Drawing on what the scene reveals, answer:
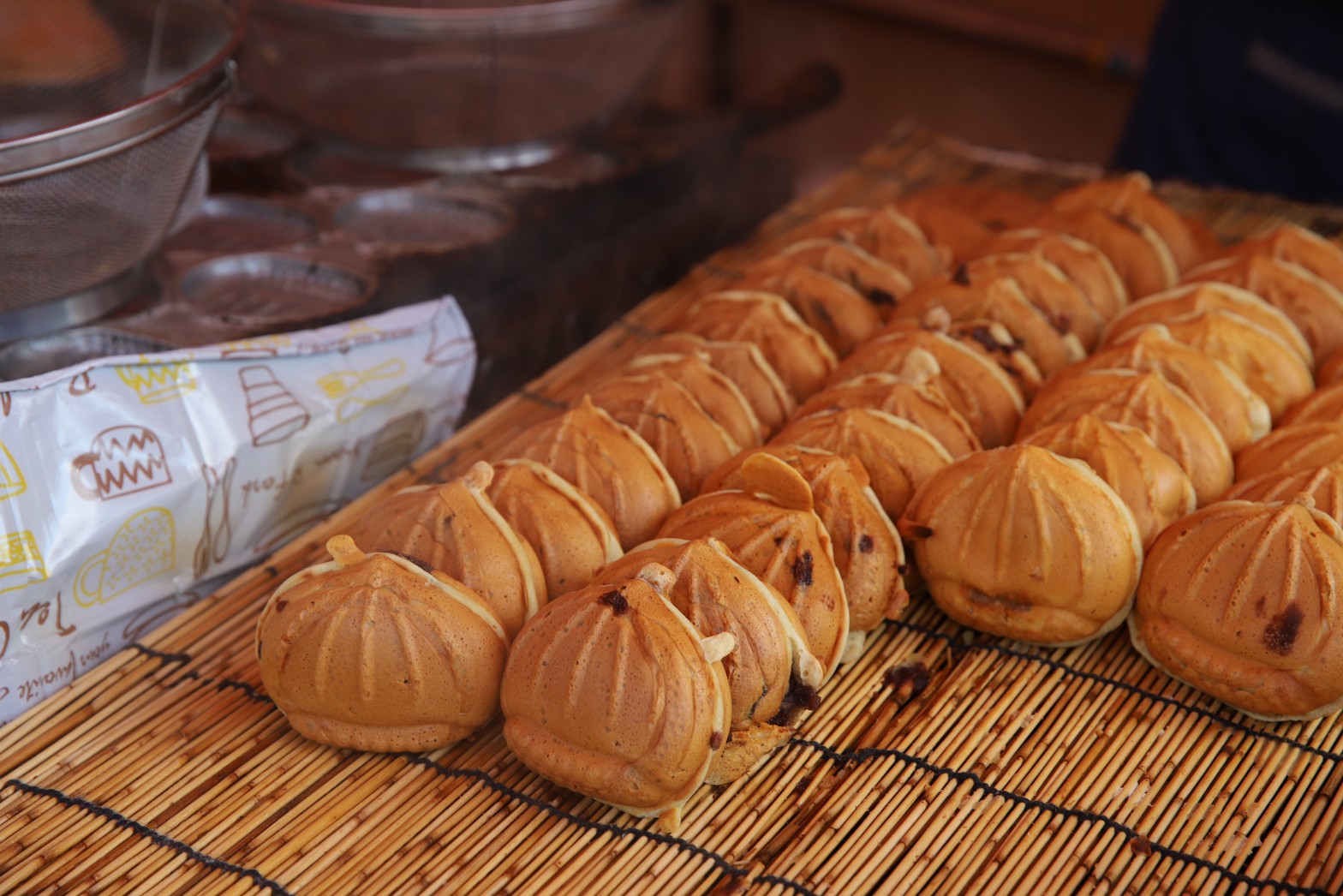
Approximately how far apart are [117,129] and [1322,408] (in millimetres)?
1701

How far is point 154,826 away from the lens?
4.32 feet

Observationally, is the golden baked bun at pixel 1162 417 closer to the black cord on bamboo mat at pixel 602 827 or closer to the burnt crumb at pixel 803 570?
the burnt crumb at pixel 803 570

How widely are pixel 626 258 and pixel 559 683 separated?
1.25 meters

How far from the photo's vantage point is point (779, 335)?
189cm

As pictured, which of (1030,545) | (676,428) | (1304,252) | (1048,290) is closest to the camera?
(1030,545)

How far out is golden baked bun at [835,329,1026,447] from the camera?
1753mm

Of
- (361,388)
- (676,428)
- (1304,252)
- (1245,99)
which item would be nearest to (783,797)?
(676,428)

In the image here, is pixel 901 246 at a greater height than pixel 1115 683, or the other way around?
pixel 901 246

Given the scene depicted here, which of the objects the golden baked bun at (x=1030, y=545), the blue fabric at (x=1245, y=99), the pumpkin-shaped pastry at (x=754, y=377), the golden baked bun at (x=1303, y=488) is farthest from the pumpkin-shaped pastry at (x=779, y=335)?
the blue fabric at (x=1245, y=99)

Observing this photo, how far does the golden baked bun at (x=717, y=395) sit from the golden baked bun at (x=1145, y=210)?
35.6 inches

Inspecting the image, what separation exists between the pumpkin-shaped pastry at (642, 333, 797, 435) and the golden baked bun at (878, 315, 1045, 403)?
0.19 m

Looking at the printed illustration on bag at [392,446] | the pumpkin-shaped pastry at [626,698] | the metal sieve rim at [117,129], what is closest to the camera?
the pumpkin-shaped pastry at [626,698]

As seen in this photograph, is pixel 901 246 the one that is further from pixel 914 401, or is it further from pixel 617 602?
pixel 617 602

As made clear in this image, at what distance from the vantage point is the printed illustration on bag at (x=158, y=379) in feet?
5.09
